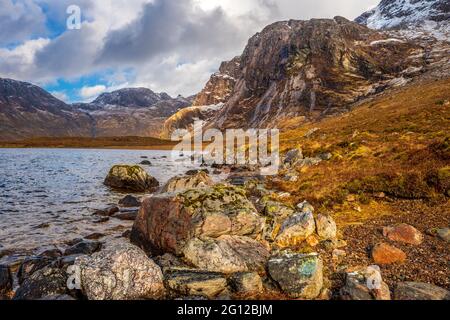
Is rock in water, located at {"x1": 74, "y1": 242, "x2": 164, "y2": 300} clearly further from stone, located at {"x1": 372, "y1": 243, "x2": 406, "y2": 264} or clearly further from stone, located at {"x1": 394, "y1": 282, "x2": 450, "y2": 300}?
stone, located at {"x1": 372, "y1": 243, "x2": 406, "y2": 264}

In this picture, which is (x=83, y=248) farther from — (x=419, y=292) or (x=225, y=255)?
(x=419, y=292)

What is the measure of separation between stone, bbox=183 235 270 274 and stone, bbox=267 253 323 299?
1.15m

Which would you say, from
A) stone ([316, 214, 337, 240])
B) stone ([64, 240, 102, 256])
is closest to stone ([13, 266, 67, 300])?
stone ([64, 240, 102, 256])

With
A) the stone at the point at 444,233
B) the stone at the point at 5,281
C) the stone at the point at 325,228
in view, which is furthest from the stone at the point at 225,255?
the stone at the point at 444,233

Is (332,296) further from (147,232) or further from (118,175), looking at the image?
(118,175)

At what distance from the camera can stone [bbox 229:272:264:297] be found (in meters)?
9.84

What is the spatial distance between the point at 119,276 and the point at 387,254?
896cm

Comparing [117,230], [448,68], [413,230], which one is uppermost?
[448,68]

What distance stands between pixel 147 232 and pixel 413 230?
36.2ft

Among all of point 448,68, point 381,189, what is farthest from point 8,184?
point 448,68

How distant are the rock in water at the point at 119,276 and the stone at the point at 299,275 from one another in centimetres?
359

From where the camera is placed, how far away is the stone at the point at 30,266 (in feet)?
42.5

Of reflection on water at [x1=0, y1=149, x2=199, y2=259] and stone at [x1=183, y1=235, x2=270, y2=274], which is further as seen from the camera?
reflection on water at [x1=0, y1=149, x2=199, y2=259]

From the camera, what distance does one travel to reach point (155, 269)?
10367 mm
